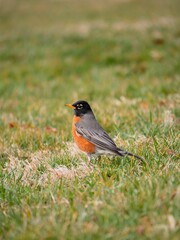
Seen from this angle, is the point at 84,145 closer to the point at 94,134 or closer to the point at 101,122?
the point at 94,134

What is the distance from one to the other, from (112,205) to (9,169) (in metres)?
2.01

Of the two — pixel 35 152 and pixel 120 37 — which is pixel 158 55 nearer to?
pixel 120 37

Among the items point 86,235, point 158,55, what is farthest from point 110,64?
point 86,235

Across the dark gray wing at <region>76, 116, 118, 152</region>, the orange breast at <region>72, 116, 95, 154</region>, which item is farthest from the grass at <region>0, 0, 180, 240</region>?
the dark gray wing at <region>76, 116, 118, 152</region>

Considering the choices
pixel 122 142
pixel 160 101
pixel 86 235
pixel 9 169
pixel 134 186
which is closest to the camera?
pixel 86 235

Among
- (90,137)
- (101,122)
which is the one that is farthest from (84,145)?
(101,122)

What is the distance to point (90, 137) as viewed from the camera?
5273mm

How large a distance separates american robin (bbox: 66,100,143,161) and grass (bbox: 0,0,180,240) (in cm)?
15

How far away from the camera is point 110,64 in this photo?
47.0 feet

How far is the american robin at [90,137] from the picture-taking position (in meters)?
4.92

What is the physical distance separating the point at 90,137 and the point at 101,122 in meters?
2.08

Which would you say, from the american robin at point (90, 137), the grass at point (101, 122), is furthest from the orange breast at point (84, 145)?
the grass at point (101, 122)

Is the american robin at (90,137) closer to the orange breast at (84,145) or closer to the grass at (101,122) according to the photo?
the orange breast at (84,145)

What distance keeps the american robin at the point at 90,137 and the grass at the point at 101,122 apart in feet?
0.50
